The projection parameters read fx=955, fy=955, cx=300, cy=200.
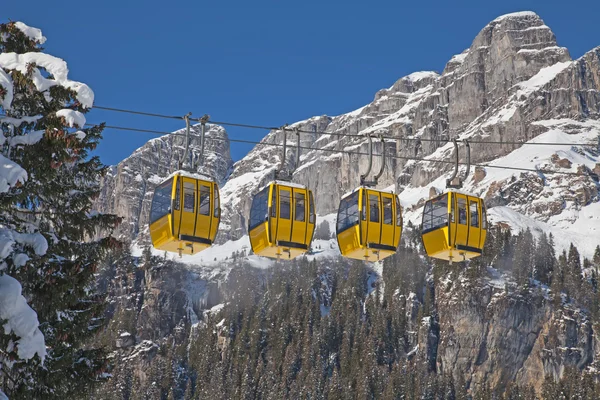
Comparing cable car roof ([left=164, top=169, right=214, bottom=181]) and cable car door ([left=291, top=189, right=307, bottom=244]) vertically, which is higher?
cable car roof ([left=164, top=169, right=214, bottom=181])

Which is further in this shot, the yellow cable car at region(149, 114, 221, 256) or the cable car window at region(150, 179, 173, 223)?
the cable car window at region(150, 179, 173, 223)

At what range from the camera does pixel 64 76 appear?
897 inches

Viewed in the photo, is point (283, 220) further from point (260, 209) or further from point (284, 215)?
point (260, 209)

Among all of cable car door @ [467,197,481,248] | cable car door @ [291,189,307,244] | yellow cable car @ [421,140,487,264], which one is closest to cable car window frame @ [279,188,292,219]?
cable car door @ [291,189,307,244]

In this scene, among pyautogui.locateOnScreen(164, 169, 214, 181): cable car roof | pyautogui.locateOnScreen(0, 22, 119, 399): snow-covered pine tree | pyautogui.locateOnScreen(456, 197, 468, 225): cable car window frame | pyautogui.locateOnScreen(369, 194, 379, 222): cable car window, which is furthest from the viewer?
pyautogui.locateOnScreen(456, 197, 468, 225): cable car window frame

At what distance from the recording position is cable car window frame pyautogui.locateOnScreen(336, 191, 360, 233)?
105 ft

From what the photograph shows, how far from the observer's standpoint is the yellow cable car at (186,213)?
97.2 feet

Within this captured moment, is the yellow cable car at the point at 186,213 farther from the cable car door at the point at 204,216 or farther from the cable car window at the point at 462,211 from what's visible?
the cable car window at the point at 462,211

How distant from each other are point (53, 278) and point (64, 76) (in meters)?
4.81

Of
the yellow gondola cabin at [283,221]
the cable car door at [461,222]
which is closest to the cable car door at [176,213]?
the yellow gondola cabin at [283,221]

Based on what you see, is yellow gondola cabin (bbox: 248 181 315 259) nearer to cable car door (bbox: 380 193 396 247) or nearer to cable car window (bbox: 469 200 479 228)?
cable car door (bbox: 380 193 396 247)

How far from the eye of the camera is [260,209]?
31406 mm

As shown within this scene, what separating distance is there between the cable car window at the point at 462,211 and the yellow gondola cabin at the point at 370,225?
7.44 ft

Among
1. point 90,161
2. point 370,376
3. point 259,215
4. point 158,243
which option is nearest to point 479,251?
point 259,215
